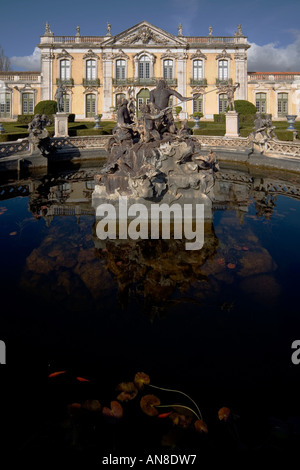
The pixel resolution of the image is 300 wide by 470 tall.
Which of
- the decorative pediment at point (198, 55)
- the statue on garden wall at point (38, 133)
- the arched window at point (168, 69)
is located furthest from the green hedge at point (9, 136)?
the decorative pediment at point (198, 55)

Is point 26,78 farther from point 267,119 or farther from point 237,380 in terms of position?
point 237,380

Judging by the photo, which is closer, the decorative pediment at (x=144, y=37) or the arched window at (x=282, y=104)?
the decorative pediment at (x=144, y=37)

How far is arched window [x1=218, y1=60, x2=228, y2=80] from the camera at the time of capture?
37156 millimetres

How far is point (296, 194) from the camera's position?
367 inches

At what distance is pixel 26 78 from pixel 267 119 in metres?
31.1

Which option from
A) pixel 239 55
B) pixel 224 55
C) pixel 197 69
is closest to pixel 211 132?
pixel 197 69

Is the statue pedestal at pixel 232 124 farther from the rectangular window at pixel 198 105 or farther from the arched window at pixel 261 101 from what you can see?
the arched window at pixel 261 101

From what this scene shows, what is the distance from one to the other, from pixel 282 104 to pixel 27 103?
93.7ft

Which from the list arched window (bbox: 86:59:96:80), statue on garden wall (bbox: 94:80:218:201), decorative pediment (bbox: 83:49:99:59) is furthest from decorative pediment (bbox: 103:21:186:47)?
statue on garden wall (bbox: 94:80:218:201)

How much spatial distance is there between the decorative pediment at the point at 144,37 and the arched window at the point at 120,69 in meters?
1.70

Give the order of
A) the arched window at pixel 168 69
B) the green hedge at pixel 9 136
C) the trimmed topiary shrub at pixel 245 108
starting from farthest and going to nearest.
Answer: the arched window at pixel 168 69 < the trimmed topiary shrub at pixel 245 108 < the green hedge at pixel 9 136

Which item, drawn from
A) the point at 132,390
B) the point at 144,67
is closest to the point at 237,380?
the point at 132,390

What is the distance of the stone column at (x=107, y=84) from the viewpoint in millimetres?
36062

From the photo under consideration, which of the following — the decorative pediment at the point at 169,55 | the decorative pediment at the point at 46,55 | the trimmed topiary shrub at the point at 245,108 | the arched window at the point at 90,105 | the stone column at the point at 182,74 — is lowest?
the trimmed topiary shrub at the point at 245,108
